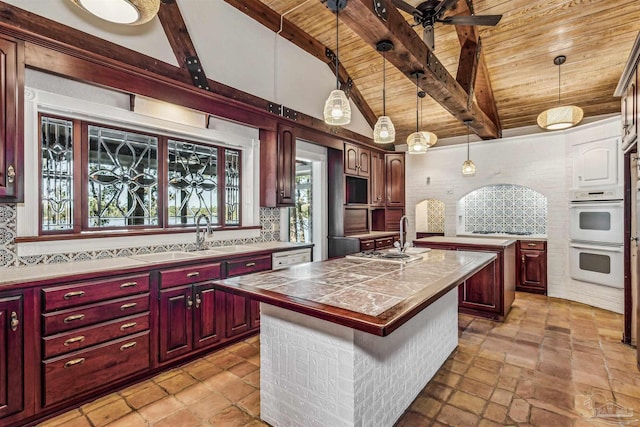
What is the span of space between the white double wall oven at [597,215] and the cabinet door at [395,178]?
2.68 m

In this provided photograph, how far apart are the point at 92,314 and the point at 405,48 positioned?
3096mm

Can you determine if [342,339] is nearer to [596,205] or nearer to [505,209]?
[596,205]

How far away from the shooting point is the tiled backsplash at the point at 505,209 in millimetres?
5641

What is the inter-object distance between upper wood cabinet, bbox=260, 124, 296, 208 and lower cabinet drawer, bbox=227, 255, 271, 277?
0.86 metres

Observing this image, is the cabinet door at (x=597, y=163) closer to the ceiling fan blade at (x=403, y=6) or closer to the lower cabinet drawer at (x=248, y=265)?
the ceiling fan blade at (x=403, y=6)

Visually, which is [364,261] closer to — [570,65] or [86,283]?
[86,283]

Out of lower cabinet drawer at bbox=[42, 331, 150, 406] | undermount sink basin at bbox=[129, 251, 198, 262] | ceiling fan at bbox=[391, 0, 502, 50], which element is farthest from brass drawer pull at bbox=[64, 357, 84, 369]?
ceiling fan at bbox=[391, 0, 502, 50]

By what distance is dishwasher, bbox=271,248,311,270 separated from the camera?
3.51m

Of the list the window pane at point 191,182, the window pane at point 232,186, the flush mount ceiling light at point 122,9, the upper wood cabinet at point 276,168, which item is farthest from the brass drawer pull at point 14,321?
the upper wood cabinet at point 276,168

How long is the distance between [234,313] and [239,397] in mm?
942

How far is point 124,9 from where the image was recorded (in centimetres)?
179

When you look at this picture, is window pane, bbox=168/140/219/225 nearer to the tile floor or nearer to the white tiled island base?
the tile floor

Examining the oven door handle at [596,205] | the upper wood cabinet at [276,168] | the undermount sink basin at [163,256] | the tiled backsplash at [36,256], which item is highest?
the upper wood cabinet at [276,168]

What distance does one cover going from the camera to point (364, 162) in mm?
5648
